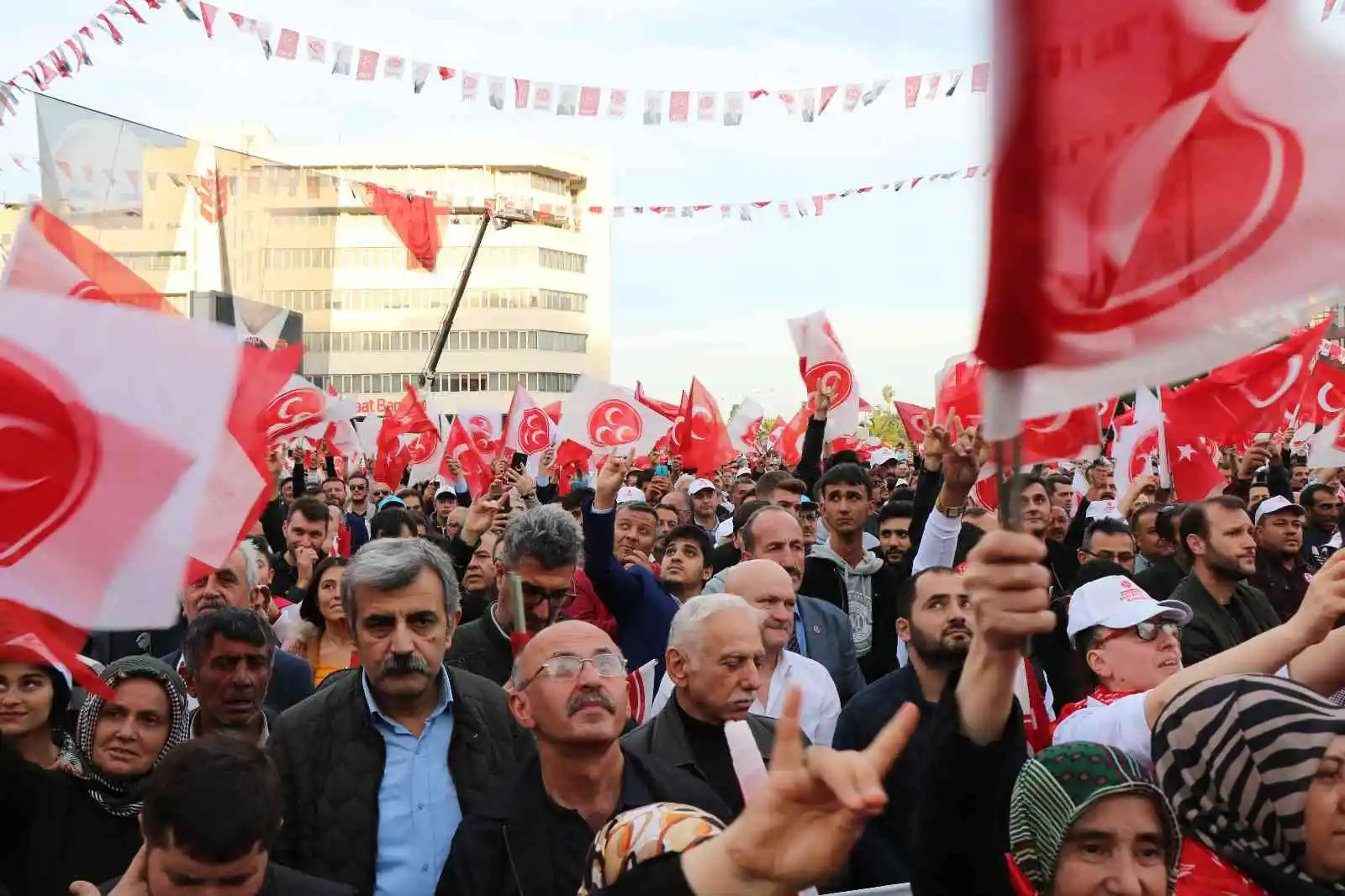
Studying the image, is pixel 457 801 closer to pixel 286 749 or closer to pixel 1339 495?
pixel 286 749

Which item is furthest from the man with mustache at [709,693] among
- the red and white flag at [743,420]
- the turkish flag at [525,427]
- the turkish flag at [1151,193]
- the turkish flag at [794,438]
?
the red and white flag at [743,420]

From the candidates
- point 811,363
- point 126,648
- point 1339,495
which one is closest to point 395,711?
point 126,648

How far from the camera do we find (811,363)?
14.5 meters

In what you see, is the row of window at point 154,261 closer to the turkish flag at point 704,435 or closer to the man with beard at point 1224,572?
the man with beard at point 1224,572

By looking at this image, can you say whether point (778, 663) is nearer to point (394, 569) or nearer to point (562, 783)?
point (394, 569)

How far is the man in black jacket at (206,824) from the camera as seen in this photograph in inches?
113

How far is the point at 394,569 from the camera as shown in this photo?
405cm

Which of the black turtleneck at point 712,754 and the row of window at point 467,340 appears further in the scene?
the row of window at point 467,340

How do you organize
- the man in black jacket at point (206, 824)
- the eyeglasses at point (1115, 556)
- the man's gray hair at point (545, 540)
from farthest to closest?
the eyeglasses at point (1115, 556) → the man's gray hair at point (545, 540) → the man in black jacket at point (206, 824)

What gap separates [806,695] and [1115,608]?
1.14 metres

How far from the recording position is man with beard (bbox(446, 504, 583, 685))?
5.28 meters

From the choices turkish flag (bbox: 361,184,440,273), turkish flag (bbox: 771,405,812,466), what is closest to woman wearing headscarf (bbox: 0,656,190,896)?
turkish flag (bbox: 771,405,812,466)

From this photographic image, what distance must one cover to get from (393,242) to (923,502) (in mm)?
73956

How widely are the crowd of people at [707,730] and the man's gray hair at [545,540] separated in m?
0.01
